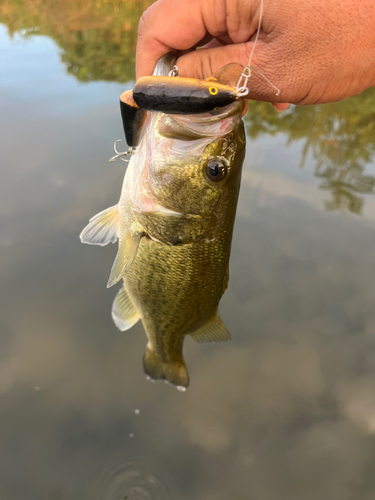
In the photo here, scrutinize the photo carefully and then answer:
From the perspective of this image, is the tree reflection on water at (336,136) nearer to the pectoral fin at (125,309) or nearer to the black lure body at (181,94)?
the pectoral fin at (125,309)

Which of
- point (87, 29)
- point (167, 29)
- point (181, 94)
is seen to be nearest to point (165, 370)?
point (181, 94)

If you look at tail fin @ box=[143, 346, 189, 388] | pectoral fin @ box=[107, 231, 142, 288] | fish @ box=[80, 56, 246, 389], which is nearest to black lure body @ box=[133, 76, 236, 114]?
fish @ box=[80, 56, 246, 389]

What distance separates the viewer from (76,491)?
2.47m

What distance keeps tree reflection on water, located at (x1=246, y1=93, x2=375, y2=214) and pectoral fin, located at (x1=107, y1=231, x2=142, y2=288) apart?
3335 mm

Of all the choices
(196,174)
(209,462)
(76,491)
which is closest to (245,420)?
(209,462)

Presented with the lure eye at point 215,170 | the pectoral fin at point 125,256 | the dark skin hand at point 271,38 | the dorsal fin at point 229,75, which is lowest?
the pectoral fin at point 125,256

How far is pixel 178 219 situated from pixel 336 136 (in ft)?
15.7

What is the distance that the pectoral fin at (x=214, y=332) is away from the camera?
200 cm

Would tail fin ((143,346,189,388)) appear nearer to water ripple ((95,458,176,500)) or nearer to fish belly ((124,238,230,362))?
fish belly ((124,238,230,362))

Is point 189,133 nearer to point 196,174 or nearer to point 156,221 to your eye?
point 196,174

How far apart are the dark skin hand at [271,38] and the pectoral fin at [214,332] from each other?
1354mm

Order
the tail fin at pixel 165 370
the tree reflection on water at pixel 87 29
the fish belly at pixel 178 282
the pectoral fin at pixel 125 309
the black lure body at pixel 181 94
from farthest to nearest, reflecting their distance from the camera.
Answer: the tree reflection on water at pixel 87 29, the tail fin at pixel 165 370, the pectoral fin at pixel 125 309, the fish belly at pixel 178 282, the black lure body at pixel 181 94

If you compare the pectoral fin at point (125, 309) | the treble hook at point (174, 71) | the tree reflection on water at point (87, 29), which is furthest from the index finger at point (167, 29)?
the tree reflection on water at point (87, 29)

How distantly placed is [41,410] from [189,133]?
2.81 metres
